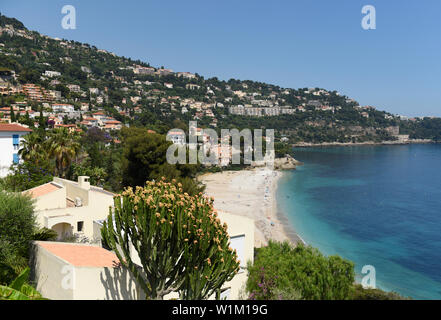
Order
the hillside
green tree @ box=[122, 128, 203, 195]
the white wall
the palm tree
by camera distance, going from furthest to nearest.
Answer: the hillside < green tree @ box=[122, 128, 203, 195] < the white wall < the palm tree

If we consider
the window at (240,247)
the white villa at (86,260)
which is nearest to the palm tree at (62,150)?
the white villa at (86,260)

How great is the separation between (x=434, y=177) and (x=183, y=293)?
70639mm

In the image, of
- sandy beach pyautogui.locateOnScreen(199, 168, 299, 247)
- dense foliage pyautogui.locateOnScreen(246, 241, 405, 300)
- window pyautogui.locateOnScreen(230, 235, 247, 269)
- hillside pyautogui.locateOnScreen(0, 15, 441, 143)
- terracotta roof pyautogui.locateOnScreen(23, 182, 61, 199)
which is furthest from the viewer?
hillside pyautogui.locateOnScreen(0, 15, 441, 143)

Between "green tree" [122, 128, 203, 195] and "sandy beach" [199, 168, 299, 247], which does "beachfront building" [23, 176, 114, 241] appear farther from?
"sandy beach" [199, 168, 299, 247]

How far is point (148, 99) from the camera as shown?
425 feet

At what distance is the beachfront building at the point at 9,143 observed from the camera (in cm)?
2388

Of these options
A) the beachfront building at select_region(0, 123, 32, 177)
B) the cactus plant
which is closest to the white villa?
the cactus plant

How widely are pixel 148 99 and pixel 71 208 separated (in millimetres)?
122202

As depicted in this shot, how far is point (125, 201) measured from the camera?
671 centimetres

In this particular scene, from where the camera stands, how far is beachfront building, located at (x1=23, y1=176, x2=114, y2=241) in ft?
38.4

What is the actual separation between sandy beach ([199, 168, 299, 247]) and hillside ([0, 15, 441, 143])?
708 inches

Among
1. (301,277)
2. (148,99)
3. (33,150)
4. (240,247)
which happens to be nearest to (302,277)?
(301,277)
